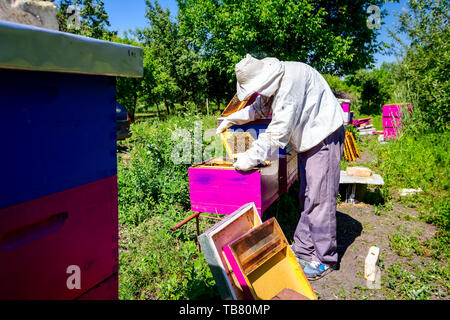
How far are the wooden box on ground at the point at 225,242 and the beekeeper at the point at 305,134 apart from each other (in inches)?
14.4

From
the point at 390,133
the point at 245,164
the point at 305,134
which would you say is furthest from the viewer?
the point at 390,133

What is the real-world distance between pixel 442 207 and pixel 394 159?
251 cm

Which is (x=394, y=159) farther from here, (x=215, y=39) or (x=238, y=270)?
(x=215, y=39)

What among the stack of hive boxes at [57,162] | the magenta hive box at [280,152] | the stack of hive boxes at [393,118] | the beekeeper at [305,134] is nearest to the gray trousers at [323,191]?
the beekeeper at [305,134]

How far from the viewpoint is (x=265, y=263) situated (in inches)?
78.8

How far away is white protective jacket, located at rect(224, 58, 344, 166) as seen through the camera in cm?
234

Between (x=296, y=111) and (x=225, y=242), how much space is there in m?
1.19

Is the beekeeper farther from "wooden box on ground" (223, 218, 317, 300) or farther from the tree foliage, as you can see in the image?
the tree foliage

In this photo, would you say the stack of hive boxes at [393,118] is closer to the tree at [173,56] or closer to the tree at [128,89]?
Result: the tree at [128,89]

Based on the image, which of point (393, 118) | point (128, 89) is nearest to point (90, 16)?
point (128, 89)

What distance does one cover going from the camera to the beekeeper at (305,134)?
2348 mm

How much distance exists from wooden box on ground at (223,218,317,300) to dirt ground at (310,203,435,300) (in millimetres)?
570

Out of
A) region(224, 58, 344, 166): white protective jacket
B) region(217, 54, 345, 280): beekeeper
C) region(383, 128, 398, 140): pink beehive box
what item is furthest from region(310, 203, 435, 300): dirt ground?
region(383, 128, 398, 140): pink beehive box

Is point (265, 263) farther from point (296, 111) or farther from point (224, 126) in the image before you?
point (224, 126)
